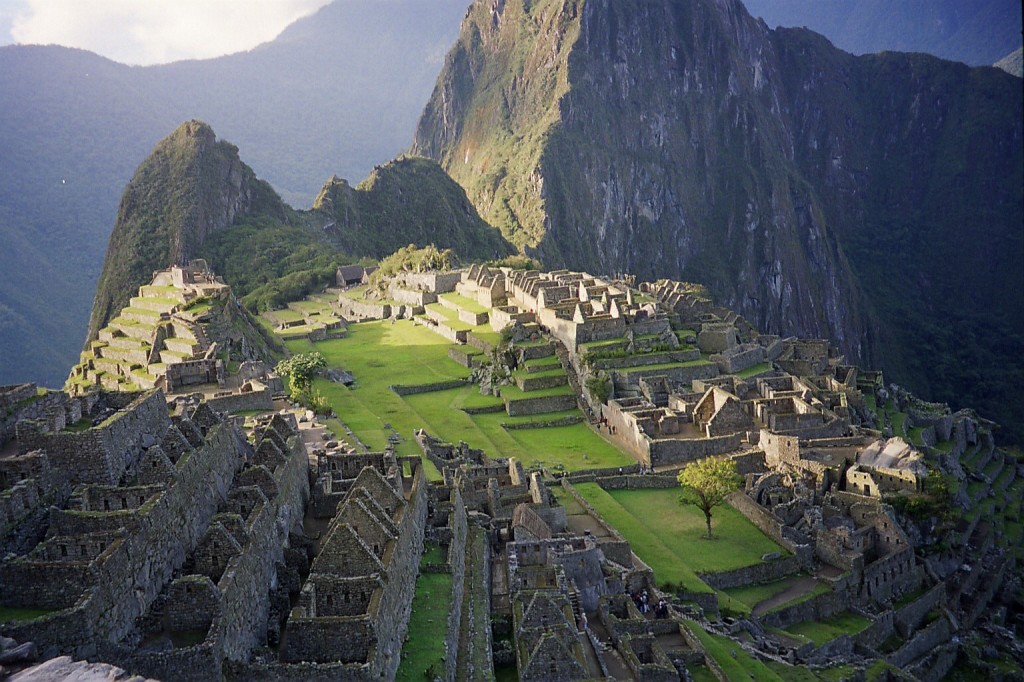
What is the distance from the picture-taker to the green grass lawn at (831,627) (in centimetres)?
3200

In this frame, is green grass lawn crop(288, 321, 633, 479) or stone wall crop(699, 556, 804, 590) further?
green grass lawn crop(288, 321, 633, 479)

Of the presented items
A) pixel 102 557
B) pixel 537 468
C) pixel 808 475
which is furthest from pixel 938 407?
pixel 102 557

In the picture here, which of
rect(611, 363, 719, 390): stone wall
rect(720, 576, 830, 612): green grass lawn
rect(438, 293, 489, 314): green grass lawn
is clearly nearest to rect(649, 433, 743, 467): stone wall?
rect(611, 363, 719, 390): stone wall

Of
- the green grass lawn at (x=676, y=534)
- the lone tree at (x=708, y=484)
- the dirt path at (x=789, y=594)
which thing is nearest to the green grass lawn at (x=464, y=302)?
the green grass lawn at (x=676, y=534)

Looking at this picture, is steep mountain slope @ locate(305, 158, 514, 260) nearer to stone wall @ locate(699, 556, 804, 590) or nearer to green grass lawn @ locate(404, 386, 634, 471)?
green grass lawn @ locate(404, 386, 634, 471)

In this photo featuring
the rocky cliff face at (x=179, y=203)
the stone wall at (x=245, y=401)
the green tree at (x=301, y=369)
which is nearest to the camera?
the stone wall at (x=245, y=401)

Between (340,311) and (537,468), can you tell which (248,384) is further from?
(340,311)

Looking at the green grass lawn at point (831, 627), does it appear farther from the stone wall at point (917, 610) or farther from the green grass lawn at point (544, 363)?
the green grass lawn at point (544, 363)

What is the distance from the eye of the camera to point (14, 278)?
77438 mm

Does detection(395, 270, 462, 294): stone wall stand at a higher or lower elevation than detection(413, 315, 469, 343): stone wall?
higher

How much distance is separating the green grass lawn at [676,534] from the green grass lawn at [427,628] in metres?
10.8

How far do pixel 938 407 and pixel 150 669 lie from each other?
5983 cm

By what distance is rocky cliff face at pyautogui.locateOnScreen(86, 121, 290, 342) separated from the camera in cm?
11006

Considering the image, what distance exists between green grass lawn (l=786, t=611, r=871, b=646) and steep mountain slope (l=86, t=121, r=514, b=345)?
206 feet
